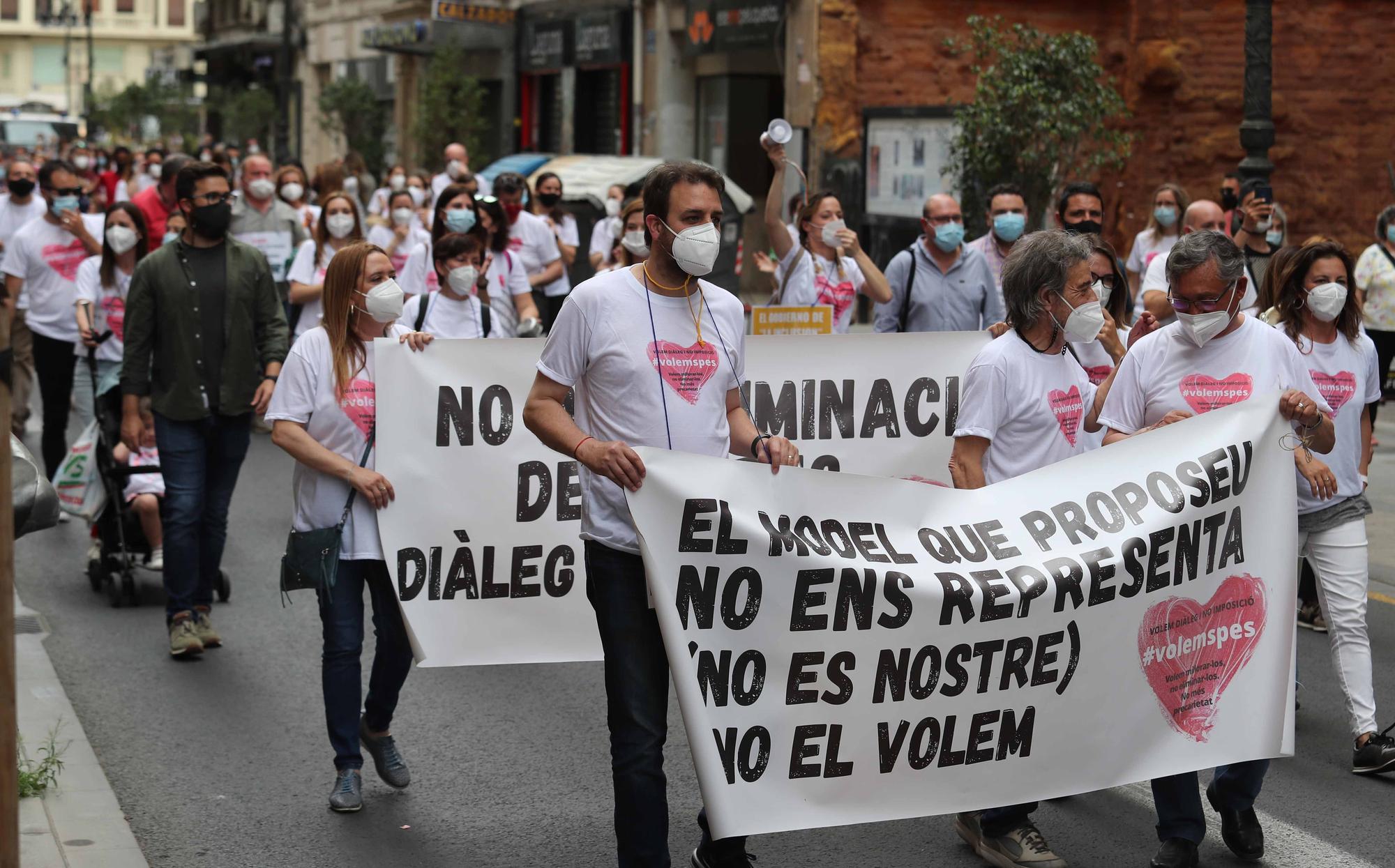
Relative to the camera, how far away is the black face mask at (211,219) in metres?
7.50

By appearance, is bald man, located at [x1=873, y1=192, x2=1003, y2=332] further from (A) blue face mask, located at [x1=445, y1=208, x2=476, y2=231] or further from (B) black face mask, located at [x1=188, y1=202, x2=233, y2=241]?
(B) black face mask, located at [x1=188, y1=202, x2=233, y2=241]

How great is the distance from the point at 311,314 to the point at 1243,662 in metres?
7.49

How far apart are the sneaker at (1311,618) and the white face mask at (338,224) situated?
630 centimetres

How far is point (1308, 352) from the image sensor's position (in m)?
6.19

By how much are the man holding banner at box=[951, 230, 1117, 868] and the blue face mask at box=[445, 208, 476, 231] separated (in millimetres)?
4519

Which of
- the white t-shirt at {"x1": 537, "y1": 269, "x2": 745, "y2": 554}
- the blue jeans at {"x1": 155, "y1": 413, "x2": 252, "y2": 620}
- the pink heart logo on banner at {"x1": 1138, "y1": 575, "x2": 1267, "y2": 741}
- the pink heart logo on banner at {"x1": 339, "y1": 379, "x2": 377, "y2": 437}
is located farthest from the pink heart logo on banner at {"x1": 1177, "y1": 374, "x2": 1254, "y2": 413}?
the blue jeans at {"x1": 155, "y1": 413, "x2": 252, "y2": 620}

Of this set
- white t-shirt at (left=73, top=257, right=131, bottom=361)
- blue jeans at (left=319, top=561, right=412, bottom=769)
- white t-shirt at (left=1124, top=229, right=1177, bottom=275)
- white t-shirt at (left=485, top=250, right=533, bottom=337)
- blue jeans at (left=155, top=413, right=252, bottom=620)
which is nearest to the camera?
blue jeans at (left=319, top=561, right=412, bottom=769)

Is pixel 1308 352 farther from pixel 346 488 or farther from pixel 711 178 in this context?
pixel 346 488

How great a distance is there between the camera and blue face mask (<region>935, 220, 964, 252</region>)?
8.84 meters

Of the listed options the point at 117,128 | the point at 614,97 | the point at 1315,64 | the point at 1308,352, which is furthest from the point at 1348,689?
the point at 117,128

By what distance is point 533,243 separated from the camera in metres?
13.2

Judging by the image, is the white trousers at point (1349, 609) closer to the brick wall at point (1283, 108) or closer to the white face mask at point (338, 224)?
the white face mask at point (338, 224)

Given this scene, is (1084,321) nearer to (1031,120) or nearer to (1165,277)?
(1165,277)

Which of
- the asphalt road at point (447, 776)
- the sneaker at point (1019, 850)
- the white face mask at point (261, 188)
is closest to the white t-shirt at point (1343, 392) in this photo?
the asphalt road at point (447, 776)
